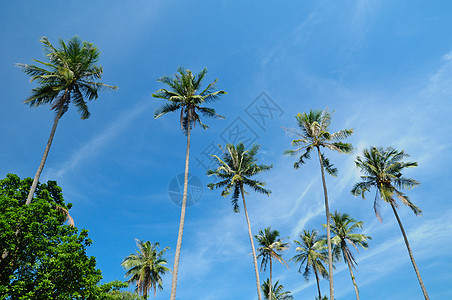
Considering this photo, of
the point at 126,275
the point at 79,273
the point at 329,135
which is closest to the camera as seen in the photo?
the point at 79,273

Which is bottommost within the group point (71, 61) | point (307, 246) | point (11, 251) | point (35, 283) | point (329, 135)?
point (35, 283)

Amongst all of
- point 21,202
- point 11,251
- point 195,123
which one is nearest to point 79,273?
point 11,251

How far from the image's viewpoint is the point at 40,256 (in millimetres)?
14508

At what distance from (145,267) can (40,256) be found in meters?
22.6

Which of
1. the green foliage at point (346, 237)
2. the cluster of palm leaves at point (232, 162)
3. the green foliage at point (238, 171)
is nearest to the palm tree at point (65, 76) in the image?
the cluster of palm leaves at point (232, 162)

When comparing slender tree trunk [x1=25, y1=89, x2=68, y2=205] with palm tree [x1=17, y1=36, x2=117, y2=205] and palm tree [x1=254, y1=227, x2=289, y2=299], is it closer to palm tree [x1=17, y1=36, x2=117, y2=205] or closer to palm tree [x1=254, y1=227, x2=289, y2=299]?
palm tree [x1=17, y1=36, x2=117, y2=205]

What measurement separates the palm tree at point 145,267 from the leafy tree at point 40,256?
64.7ft

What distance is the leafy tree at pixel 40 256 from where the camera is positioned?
1348 centimetres

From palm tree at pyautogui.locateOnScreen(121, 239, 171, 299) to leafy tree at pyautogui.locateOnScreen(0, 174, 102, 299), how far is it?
19.7 meters

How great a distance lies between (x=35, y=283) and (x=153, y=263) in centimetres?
2320

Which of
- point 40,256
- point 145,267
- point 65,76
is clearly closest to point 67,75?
point 65,76

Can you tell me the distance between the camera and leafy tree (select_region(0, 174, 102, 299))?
44.2 ft

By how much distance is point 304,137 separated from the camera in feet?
82.1

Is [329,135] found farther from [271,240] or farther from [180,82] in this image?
[271,240]
